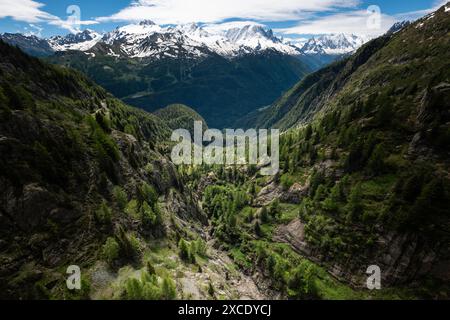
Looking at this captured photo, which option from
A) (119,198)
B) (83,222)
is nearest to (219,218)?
(119,198)

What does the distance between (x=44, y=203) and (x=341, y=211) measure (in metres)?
99.5

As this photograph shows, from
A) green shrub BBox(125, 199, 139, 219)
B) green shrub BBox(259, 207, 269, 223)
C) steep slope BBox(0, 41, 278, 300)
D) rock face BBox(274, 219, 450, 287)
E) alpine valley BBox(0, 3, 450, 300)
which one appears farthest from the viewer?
green shrub BBox(259, 207, 269, 223)

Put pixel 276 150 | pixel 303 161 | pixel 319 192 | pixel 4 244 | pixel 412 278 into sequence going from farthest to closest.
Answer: pixel 276 150 < pixel 303 161 < pixel 319 192 < pixel 412 278 < pixel 4 244

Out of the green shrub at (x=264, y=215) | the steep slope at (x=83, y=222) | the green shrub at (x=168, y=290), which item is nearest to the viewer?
the steep slope at (x=83, y=222)

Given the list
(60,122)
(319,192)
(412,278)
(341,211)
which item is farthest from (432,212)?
(60,122)

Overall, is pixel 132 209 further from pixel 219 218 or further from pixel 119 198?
pixel 219 218

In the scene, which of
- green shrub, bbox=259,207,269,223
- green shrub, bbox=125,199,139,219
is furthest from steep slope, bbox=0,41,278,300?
green shrub, bbox=259,207,269,223

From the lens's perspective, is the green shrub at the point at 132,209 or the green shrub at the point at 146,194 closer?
the green shrub at the point at 132,209

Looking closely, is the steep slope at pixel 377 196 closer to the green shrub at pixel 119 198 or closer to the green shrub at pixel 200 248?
the green shrub at pixel 200 248

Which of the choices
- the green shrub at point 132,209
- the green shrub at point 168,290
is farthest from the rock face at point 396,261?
the green shrub at point 132,209

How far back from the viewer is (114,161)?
103312mm

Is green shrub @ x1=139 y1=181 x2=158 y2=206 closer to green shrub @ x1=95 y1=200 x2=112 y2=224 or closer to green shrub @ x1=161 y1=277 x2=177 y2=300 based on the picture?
green shrub @ x1=95 y1=200 x2=112 y2=224
